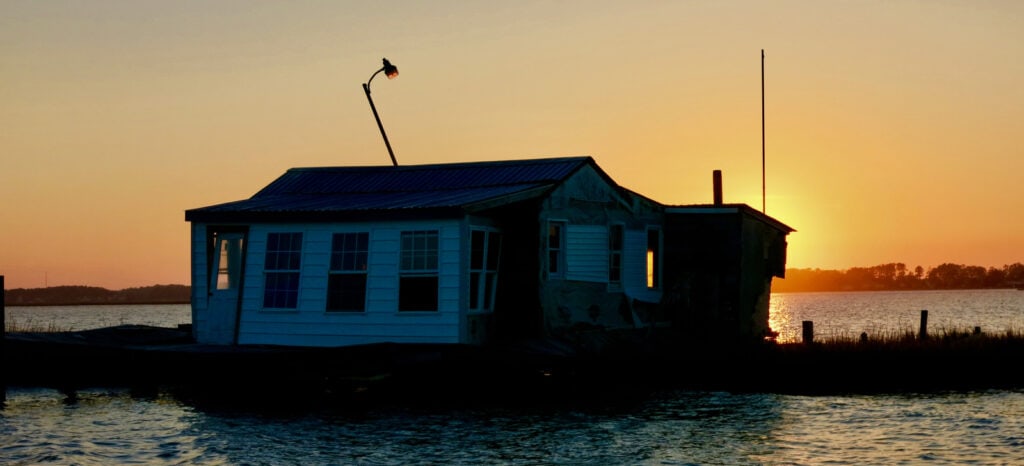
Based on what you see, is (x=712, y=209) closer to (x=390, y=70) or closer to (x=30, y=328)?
(x=390, y=70)

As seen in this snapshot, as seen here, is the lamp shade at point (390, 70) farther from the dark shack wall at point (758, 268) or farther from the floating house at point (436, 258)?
the dark shack wall at point (758, 268)

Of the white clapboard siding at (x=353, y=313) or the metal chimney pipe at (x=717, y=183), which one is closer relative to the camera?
the white clapboard siding at (x=353, y=313)

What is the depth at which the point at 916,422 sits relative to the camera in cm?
2258

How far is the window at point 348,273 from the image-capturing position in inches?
1028

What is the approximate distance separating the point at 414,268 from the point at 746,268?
12405 millimetres

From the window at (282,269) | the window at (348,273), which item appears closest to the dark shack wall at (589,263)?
the window at (348,273)

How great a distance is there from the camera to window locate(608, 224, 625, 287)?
99.7ft

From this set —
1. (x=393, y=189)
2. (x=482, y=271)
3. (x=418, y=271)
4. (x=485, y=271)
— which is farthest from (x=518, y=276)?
(x=393, y=189)

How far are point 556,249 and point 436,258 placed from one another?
405 centimetres

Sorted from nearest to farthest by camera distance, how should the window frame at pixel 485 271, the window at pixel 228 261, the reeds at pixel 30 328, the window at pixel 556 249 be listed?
the window frame at pixel 485 271 → the window at pixel 228 261 → the window at pixel 556 249 → the reeds at pixel 30 328

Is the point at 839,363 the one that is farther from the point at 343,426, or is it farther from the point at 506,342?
the point at 343,426

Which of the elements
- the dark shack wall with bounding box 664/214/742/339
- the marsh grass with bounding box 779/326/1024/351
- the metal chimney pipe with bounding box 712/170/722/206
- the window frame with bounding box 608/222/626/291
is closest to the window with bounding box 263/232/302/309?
the window frame with bounding box 608/222/626/291

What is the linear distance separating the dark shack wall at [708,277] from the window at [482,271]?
806 cm

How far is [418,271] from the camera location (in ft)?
83.8
